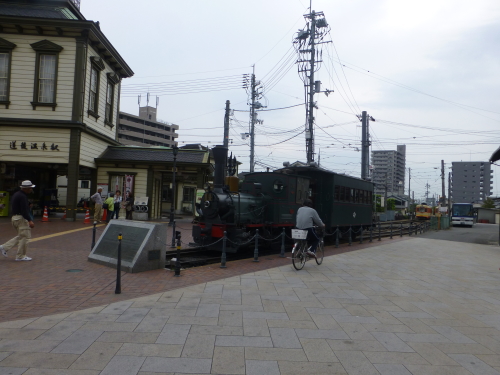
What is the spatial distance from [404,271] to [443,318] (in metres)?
4.21

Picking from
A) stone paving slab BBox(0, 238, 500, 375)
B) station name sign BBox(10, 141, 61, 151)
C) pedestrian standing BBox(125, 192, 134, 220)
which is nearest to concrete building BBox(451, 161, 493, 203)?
pedestrian standing BBox(125, 192, 134, 220)

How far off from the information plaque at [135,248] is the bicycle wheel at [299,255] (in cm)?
310

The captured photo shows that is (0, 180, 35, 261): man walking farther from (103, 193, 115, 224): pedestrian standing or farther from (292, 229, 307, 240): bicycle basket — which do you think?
(103, 193, 115, 224): pedestrian standing

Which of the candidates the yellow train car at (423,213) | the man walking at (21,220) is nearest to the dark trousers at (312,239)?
the man walking at (21,220)

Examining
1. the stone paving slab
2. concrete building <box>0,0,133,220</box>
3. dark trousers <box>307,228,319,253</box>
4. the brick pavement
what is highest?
concrete building <box>0,0,133,220</box>

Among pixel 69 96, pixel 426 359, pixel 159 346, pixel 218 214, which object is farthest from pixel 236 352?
pixel 69 96

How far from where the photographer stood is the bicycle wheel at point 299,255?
9.05m

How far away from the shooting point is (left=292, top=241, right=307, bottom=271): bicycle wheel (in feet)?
29.7

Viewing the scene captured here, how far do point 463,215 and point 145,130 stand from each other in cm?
6388

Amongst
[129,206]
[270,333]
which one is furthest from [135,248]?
[129,206]

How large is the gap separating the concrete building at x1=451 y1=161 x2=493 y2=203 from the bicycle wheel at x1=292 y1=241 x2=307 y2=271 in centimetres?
10440

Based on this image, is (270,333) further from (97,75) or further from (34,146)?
(97,75)

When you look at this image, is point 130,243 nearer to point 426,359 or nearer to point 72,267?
point 72,267

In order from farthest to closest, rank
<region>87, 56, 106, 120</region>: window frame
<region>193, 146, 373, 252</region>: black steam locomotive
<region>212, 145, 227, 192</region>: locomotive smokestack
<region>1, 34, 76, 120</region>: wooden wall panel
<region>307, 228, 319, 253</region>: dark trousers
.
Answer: <region>87, 56, 106, 120</region>: window frame → <region>1, 34, 76, 120</region>: wooden wall panel → <region>212, 145, 227, 192</region>: locomotive smokestack → <region>193, 146, 373, 252</region>: black steam locomotive → <region>307, 228, 319, 253</region>: dark trousers
